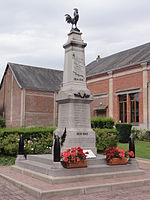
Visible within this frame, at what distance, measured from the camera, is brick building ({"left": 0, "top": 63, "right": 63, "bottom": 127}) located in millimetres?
40125

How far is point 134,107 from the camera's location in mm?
28188

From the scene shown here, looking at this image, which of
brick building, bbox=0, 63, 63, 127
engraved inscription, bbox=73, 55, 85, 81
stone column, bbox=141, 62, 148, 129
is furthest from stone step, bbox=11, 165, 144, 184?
brick building, bbox=0, 63, 63, 127

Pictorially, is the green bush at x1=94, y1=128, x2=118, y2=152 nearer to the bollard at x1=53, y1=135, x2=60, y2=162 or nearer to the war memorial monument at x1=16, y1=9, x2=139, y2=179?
the war memorial monument at x1=16, y1=9, x2=139, y2=179

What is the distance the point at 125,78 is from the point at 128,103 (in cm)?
266

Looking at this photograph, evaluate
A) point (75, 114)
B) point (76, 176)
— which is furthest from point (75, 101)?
point (76, 176)

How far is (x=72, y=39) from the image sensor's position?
36.6 ft

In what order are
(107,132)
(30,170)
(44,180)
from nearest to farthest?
(44,180) < (30,170) < (107,132)

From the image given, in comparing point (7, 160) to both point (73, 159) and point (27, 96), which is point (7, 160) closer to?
point (73, 159)

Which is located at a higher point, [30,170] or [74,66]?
[74,66]

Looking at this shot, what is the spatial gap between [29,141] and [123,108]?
17185 millimetres

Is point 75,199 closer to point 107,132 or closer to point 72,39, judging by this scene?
point 72,39

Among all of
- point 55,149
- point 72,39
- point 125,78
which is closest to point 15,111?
point 125,78

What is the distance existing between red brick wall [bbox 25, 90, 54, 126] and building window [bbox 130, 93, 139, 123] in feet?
55.5

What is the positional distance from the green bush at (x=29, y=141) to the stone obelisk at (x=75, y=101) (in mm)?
3831
